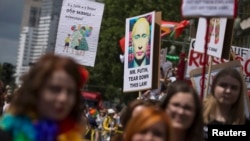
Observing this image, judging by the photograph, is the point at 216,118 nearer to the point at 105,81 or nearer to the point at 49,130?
the point at 49,130

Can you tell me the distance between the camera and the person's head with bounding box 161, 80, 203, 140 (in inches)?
151

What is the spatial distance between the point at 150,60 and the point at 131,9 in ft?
123

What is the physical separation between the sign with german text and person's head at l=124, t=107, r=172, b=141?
6.74 m

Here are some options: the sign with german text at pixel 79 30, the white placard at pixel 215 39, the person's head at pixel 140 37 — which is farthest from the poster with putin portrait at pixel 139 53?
the sign with german text at pixel 79 30

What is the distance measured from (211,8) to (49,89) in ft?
Result: 8.87

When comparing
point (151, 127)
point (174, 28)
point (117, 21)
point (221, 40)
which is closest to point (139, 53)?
point (221, 40)

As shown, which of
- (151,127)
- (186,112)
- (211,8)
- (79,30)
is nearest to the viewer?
(151,127)

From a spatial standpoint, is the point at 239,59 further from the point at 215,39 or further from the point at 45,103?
the point at 45,103

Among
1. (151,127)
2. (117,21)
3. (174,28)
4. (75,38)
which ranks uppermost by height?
(117,21)

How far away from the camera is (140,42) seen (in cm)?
803

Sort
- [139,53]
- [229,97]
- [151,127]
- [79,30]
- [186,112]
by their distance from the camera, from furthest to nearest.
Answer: [79,30]
[139,53]
[229,97]
[186,112]
[151,127]

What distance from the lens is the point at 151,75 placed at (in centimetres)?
753

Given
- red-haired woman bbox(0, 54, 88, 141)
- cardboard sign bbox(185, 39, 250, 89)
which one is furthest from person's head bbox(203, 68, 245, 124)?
cardboard sign bbox(185, 39, 250, 89)

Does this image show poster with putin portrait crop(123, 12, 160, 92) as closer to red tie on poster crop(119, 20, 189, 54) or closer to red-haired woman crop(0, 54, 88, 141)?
red-haired woman crop(0, 54, 88, 141)
